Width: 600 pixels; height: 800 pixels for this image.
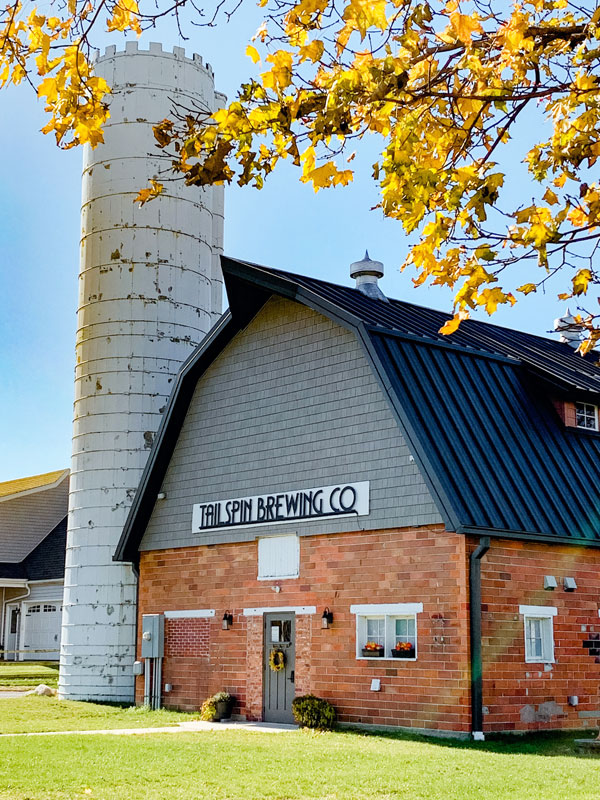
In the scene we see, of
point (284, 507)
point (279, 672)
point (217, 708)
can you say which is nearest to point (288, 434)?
point (284, 507)

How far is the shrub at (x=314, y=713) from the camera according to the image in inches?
722

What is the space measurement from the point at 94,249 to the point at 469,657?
46.9 feet

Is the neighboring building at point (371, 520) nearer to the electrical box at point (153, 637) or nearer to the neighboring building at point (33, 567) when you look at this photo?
the electrical box at point (153, 637)

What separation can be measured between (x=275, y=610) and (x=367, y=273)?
846 centimetres

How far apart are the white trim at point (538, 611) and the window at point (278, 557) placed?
427 cm

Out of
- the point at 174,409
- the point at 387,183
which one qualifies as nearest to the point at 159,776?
the point at 387,183

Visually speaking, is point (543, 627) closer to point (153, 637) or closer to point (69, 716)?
point (153, 637)

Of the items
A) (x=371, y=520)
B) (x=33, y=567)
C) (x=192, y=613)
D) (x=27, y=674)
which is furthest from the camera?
(x=33, y=567)

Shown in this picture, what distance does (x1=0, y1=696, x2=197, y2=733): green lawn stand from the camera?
745 inches

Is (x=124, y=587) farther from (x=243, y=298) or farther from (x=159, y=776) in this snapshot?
(x=159, y=776)

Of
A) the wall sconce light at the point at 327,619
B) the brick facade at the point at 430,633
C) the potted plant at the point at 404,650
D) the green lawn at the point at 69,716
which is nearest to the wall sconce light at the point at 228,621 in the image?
the brick facade at the point at 430,633

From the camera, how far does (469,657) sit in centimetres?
1689

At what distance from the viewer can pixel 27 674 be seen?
1258 inches

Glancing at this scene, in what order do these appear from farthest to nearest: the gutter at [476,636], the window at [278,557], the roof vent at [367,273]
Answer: the roof vent at [367,273], the window at [278,557], the gutter at [476,636]
